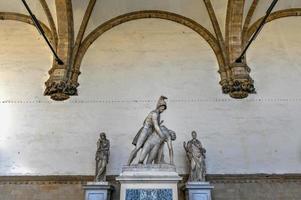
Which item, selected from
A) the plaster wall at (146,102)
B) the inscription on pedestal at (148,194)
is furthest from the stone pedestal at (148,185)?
the plaster wall at (146,102)

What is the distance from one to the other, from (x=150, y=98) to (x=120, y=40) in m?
2.18

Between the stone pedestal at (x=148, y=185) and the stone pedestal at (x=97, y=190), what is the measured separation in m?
2.62

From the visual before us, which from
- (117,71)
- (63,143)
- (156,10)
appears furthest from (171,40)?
(63,143)

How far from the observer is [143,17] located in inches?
444

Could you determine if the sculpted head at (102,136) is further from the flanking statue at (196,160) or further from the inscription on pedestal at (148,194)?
the inscription on pedestal at (148,194)

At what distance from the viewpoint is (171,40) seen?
10.9 metres

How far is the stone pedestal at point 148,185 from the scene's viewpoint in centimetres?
546

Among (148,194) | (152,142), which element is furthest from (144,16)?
(148,194)

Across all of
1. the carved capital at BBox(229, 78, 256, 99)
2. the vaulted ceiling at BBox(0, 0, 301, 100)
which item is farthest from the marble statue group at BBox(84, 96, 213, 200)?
the vaulted ceiling at BBox(0, 0, 301, 100)

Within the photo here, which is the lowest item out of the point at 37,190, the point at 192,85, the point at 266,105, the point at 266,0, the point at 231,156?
the point at 37,190

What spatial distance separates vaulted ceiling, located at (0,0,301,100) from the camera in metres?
9.99

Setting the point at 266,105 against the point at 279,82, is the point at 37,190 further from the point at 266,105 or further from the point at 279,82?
the point at 279,82

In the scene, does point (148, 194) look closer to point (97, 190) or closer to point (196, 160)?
point (97, 190)

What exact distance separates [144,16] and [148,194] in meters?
7.04
